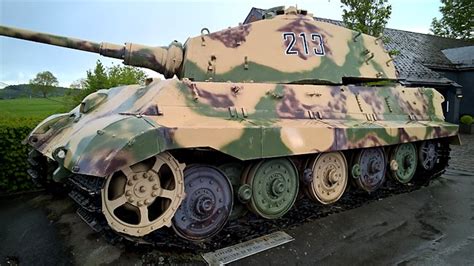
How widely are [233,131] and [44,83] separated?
17.9m

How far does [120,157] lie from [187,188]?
1076 mm

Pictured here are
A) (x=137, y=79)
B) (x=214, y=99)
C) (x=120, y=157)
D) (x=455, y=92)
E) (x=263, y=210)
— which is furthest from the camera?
(x=455, y=92)

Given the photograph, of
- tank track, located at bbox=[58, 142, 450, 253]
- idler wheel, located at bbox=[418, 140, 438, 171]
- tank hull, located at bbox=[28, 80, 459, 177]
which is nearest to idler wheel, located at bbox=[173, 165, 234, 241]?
tank track, located at bbox=[58, 142, 450, 253]

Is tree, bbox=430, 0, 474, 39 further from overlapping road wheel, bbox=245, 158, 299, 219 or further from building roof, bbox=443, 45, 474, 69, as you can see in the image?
overlapping road wheel, bbox=245, 158, 299, 219

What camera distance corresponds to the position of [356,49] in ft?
22.9

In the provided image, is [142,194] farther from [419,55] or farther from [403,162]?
[419,55]

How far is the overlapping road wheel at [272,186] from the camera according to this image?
5.00 meters

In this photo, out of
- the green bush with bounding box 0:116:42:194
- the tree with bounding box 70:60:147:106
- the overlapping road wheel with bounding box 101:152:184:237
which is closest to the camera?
the overlapping road wheel with bounding box 101:152:184:237

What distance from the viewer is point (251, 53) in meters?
5.82

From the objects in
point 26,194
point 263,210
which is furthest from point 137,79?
point 263,210

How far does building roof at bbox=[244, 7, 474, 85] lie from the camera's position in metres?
18.7

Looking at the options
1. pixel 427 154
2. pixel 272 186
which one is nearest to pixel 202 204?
pixel 272 186

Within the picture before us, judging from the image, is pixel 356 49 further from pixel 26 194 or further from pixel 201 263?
pixel 26 194

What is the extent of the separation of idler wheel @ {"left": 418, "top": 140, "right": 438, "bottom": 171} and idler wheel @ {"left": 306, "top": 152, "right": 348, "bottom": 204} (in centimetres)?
253
